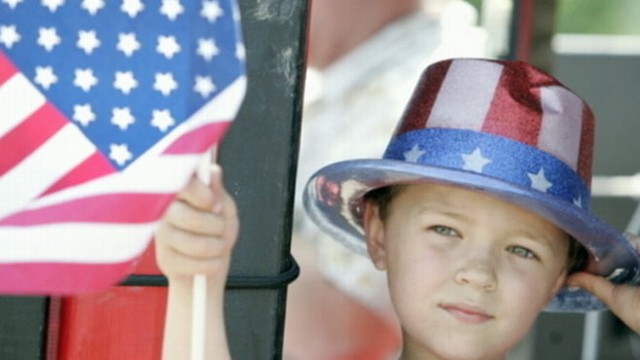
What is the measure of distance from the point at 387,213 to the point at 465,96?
0.20m

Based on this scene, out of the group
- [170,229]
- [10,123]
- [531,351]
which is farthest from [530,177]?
[531,351]

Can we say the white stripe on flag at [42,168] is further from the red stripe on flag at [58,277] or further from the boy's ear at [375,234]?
the boy's ear at [375,234]

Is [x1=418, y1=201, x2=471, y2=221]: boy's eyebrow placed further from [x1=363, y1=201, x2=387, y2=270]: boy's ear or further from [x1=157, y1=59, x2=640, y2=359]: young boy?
[x1=363, y1=201, x2=387, y2=270]: boy's ear

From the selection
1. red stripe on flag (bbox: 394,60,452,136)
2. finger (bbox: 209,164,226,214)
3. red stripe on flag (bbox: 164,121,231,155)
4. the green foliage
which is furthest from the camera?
the green foliage

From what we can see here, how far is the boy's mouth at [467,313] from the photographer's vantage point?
2391 mm

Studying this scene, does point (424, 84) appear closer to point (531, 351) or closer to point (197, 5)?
point (197, 5)

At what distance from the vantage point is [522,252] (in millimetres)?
2465

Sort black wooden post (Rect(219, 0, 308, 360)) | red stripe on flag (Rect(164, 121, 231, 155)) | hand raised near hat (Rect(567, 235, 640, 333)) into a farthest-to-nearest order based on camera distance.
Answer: hand raised near hat (Rect(567, 235, 640, 333)) < black wooden post (Rect(219, 0, 308, 360)) < red stripe on flag (Rect(164, 121, 231, 155))

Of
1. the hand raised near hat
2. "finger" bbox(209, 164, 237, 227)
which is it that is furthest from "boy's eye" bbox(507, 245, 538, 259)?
"finger" bbox(209, 164, 237, 227)

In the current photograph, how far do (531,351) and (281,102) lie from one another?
3.19 m

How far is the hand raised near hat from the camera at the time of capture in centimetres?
266

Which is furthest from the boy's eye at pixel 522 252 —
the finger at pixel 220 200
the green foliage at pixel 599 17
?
the green foliage at pixel 599 17

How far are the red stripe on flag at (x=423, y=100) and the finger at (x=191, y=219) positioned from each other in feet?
2.03

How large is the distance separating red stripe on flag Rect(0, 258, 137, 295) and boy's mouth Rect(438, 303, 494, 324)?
0.65 meters
